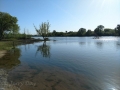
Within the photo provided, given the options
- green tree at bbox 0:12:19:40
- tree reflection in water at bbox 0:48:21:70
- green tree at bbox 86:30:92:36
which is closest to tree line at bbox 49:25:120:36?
green tree at bbox 86:30:92:36

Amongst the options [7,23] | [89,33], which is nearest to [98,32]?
[89,33]

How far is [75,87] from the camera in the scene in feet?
29.5

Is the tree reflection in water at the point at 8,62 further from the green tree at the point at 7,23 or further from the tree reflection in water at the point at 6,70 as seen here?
the green tree at the point at 7,23

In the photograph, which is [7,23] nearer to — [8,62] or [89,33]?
[8,62]

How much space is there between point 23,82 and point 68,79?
3.43 metres

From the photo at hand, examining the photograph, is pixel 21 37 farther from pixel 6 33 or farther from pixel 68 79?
pixel 68 79

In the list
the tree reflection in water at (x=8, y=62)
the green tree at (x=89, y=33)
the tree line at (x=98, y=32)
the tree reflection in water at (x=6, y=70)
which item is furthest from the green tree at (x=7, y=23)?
the green tree at (x=89, y=33)

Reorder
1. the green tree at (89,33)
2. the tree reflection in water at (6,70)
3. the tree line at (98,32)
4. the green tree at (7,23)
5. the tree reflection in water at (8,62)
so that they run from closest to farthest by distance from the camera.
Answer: the tree reflection in water at (6,70) < the tree reflection in water at (8,62) < the green tree at (7,23) < the tree line at (98,32) < the green tree at (89,33)

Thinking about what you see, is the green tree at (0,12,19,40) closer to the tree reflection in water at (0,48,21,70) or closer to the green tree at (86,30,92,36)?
the tree reflection in water at (0,48,21,70)

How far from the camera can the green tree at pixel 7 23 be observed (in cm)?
5906

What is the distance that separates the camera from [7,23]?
59.5 meters

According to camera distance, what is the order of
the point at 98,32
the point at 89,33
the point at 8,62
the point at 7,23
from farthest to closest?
the point at 89,33 < the point at 98,32 < the point at 7,23 < the point at 8,62

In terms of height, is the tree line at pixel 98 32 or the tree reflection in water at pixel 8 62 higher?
the tree line at pixel 98 32

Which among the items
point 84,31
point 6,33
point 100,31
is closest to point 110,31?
point 100,31
